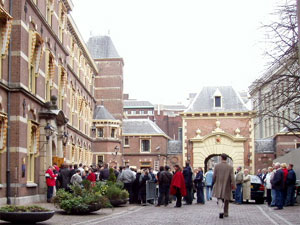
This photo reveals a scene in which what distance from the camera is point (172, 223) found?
13.8 metres

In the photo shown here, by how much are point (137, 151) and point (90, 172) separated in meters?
37.5

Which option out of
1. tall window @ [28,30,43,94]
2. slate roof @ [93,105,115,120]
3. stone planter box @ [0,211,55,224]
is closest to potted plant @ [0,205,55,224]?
stone planter box @ [0,211,55,224]

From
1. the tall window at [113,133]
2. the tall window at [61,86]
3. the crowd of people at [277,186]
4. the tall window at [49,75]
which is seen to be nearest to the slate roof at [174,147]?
the tall window at [113,133]

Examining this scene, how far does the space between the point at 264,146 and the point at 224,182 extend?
1658 inches

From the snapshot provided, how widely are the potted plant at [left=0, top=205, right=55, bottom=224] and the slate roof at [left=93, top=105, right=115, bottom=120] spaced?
→ 41455mm

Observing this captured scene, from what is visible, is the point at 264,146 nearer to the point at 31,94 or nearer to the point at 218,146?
the point at 218,146

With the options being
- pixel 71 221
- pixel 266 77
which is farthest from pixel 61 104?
pixel 71 221

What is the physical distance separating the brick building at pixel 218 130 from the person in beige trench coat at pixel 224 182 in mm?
38721

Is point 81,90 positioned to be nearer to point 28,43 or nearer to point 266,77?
point 28,43

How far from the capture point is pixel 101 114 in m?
55.4

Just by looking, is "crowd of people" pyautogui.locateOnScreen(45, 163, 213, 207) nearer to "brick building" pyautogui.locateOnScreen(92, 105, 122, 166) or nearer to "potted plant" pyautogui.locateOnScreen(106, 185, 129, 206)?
"potted plant" pyautogui.locateOnScreen(106, 185, 129, 206)

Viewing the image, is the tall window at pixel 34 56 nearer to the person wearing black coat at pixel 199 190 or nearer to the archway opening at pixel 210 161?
the person wearing black coat at pixel 199 190

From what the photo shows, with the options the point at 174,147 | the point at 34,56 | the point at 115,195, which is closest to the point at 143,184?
the point at 115,195

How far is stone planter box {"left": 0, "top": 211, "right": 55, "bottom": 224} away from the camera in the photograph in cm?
1288
